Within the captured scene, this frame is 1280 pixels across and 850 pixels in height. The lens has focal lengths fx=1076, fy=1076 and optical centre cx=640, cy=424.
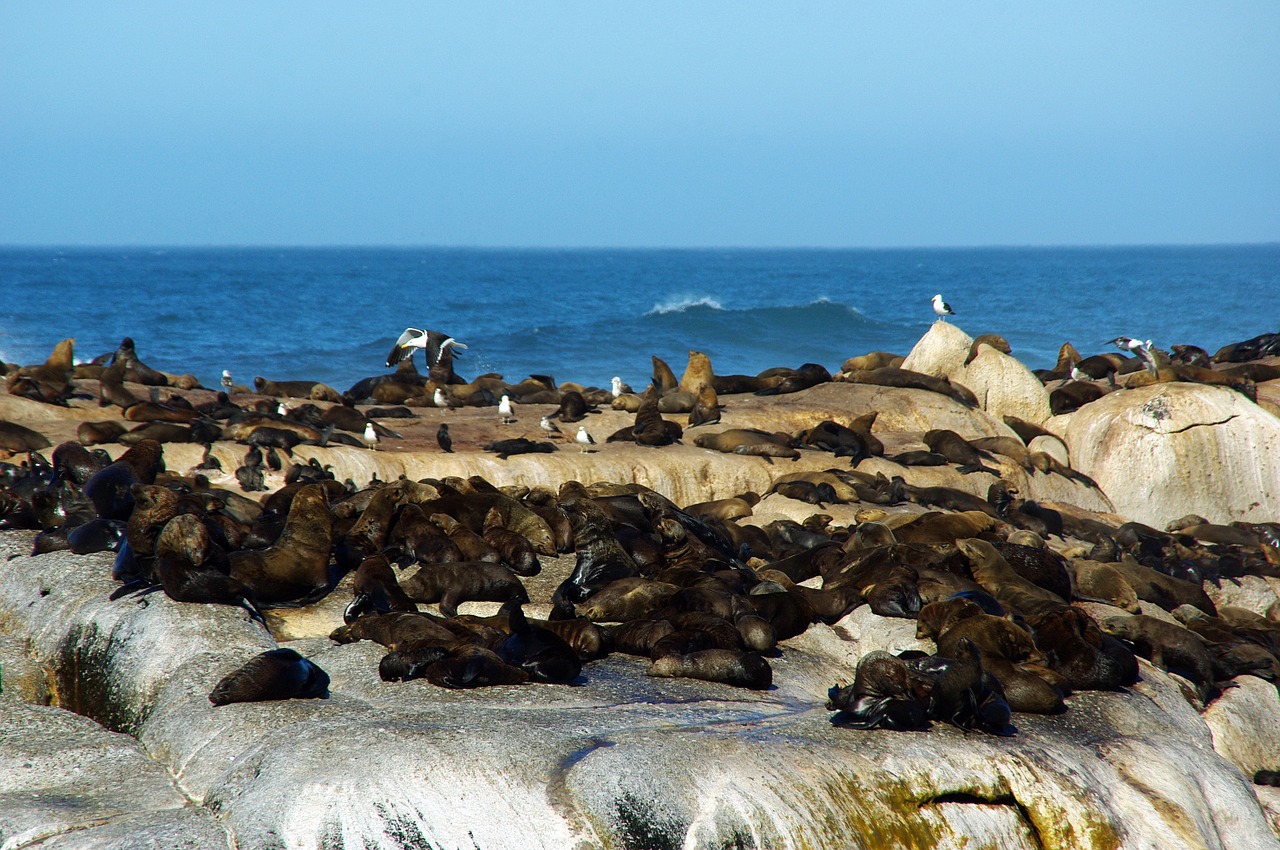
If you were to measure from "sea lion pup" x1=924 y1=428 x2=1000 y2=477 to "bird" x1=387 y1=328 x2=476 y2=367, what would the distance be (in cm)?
742

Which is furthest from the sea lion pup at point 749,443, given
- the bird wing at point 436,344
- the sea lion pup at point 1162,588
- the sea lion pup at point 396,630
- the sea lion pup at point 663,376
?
the sea lion pup at point 396,630

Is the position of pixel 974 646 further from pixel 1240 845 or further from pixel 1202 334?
pixel 1202 334

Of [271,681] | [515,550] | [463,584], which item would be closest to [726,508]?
[515,550]

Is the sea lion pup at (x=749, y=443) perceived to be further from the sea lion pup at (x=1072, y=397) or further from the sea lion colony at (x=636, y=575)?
the sea lion pup at (x=1072, y=397)

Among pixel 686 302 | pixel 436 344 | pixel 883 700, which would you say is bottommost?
pixel 686 302

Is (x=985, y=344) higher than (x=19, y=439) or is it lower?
higher

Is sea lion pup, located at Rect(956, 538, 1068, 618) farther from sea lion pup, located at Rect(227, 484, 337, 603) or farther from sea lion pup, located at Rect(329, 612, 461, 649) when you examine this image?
sea lion pup, located at Rect(227, 484, 337, 603)

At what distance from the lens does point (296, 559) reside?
771 centimetres

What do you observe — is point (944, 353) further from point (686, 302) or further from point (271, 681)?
point (686, 302)

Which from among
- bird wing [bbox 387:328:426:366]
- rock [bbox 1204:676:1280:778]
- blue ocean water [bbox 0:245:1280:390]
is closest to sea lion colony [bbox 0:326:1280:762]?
rock [bbox 1204:676:1280:778]

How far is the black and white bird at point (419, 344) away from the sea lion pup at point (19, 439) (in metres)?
4.43

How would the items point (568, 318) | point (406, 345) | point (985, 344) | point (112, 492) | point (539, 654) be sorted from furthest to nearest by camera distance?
1. point (568, 318)
2. point (985, 344)
3. point (406, 345)
4. point (112, 492)
5. point (539, 654)

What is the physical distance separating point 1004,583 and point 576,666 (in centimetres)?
416

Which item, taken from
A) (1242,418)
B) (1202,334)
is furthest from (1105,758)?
(1202,334)
